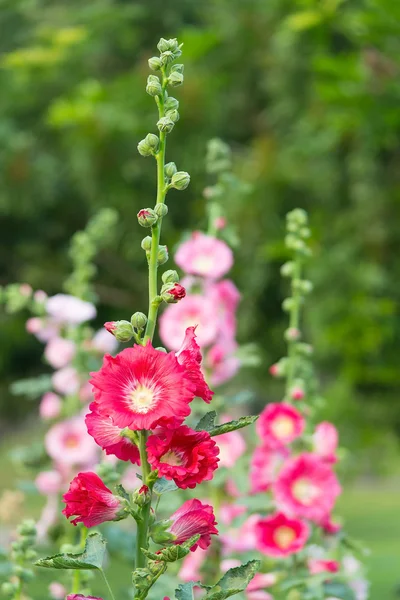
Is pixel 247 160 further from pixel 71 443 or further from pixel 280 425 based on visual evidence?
pixel 280 425

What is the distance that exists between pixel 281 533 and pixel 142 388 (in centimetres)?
75

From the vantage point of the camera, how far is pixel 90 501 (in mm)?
844

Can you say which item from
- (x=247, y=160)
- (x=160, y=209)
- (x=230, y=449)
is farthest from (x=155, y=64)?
(x=247, y=160)

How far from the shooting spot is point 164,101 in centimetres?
90

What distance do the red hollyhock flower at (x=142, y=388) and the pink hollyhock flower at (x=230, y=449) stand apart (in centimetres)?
105

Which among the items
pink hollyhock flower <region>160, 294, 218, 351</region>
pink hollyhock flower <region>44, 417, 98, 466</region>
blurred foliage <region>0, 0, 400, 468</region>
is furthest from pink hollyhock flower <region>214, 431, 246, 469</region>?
blurred foliage <region>0, 0, 400, 468</region>

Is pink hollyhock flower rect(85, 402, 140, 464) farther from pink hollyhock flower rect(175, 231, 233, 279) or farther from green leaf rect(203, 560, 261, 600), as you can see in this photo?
pink hollyhock flower rect(175, 231, 233, 279)

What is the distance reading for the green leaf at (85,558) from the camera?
79 centimetres

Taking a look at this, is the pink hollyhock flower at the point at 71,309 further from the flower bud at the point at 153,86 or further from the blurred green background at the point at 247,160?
the blurred green background at the point at 247,160

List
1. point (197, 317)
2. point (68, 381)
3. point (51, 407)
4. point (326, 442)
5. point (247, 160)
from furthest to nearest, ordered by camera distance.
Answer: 1. point (247, 160)
2. point (51, 407)
3. point (68, 381)
4. point (197, 317)
5. point (326, 442)

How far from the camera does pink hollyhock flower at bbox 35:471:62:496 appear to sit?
6.73ft

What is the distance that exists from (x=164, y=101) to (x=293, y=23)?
10.6 feet

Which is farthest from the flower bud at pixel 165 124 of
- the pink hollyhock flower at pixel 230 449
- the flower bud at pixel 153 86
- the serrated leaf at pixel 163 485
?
the pink hollyhock flower at pixel 230 449

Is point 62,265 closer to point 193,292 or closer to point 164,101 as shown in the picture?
point 193,292
